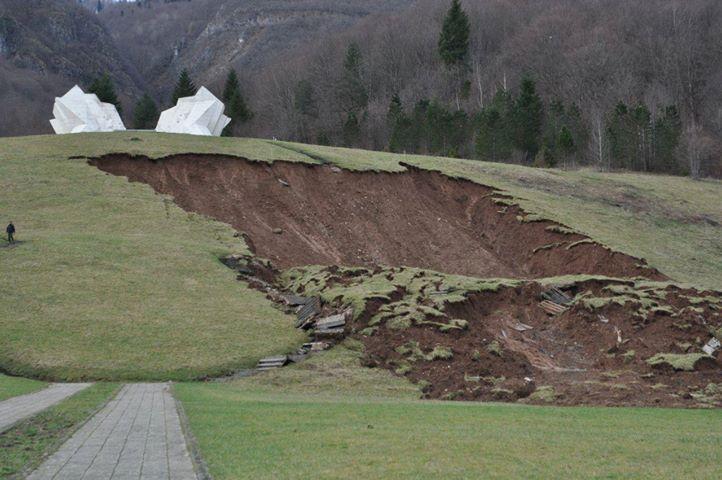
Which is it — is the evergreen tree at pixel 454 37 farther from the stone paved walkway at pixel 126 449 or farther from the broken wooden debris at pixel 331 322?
the stone paved walkway at pixel 126 449

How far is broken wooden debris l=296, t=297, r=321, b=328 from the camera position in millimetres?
25188

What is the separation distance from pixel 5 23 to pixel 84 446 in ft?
646

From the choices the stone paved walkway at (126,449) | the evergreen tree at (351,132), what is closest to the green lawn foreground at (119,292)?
the stone paved walkway at (126,449)

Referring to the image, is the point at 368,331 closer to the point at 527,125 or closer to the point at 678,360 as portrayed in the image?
the point at 678,360

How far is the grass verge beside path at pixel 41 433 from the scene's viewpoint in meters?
9.46

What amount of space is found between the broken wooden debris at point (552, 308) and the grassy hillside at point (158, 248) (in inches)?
414

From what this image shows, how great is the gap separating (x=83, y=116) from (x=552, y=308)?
46.4 meters

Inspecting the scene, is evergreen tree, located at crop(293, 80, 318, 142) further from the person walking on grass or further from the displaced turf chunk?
the displaced turf chunk

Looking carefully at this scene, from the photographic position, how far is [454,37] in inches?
4198

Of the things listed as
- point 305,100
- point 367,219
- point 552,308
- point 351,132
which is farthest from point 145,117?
point 552,308

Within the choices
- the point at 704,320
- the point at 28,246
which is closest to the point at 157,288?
the point at 28,246

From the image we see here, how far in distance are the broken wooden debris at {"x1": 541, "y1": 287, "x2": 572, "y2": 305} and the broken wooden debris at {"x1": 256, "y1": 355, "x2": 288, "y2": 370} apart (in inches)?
462

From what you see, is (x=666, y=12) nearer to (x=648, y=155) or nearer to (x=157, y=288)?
(x=648, y=155)

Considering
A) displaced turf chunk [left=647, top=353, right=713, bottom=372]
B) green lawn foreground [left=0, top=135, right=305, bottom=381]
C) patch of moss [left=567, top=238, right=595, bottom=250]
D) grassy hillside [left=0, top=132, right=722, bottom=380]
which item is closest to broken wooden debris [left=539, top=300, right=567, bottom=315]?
→ displaced turf chunk [left=647, top=353, right=713, bottom=372]
